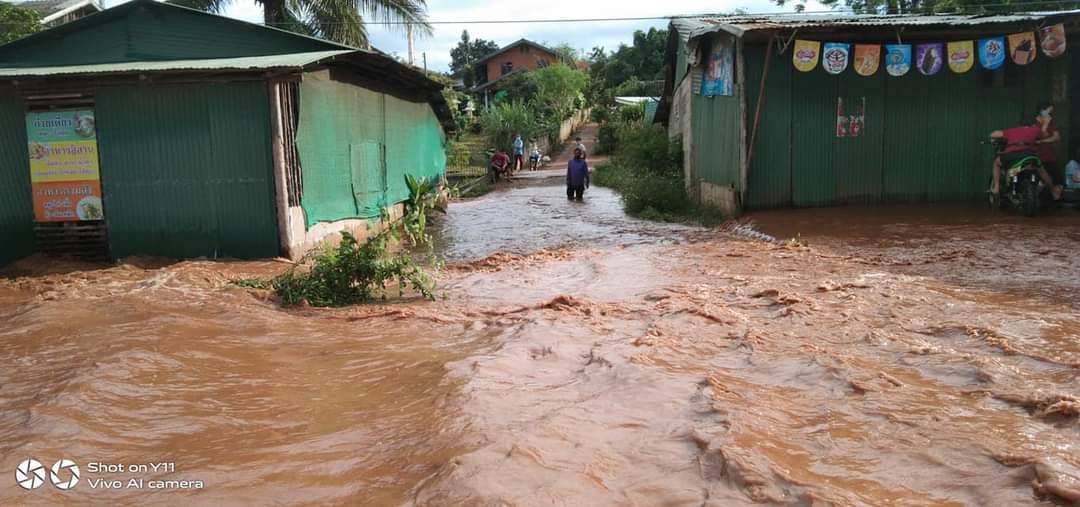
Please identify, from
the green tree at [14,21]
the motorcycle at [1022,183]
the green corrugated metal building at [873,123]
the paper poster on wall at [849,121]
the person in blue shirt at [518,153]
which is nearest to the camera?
the motorcycle at [1022,183]

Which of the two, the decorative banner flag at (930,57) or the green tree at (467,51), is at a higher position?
the green tree at (467,51)

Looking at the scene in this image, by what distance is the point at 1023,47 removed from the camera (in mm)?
11492

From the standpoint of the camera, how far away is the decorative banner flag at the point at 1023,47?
11422mm

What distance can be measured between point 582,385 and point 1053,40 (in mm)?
10255

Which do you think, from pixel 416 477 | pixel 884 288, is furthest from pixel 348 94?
pixel 416 477

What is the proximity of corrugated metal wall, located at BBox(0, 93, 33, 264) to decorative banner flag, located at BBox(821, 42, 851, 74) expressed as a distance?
11.0 metres

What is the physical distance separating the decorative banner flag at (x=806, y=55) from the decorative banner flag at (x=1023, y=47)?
9.15 feet

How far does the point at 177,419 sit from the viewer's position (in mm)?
4637

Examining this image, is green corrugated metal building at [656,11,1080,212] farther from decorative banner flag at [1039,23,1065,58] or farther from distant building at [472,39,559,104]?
distant building at [472,39,559,104]

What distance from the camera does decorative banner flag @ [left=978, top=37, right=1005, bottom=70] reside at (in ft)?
37.8

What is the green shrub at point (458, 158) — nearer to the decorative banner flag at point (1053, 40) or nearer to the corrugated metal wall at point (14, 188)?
the corrugated metal wall at point (14, 188)

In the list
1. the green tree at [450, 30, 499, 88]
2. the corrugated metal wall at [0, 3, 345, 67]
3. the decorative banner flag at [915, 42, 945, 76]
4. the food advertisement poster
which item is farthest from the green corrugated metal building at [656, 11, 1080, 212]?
the green tree at [450, 30, 499, 88]

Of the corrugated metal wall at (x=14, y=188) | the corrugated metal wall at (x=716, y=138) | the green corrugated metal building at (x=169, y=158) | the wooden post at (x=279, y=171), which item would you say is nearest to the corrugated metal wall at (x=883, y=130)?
the corrugated metal wall at (x=716, y=138)

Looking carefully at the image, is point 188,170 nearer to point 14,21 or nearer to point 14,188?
point 14,188
